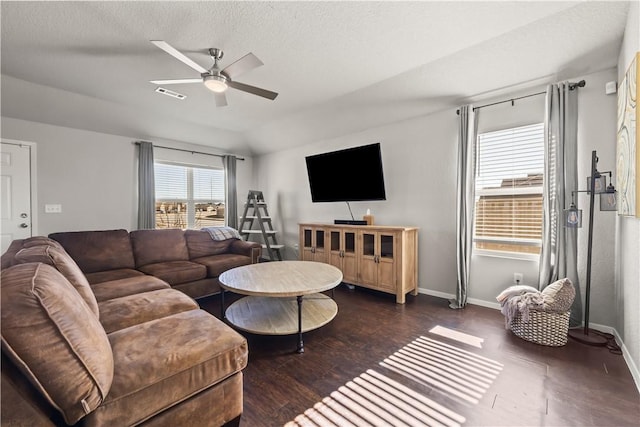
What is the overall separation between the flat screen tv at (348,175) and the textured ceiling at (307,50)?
63cm

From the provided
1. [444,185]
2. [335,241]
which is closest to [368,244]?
[335,241]

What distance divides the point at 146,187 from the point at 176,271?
6.63ft

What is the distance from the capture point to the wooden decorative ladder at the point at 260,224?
497 cm

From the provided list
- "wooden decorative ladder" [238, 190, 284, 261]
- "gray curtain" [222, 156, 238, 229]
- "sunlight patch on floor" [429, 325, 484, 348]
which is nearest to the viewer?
"sunlight patch on floor" [429, 325, 484, 348]

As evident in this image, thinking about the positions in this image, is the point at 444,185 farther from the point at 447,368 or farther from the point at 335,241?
the point at 447,368

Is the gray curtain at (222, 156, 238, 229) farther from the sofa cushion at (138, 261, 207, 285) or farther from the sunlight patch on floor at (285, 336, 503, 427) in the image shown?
the sunlight patch on floor at (285, 336, 503, 427)

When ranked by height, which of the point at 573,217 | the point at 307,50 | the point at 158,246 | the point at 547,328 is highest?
the point at 307,50

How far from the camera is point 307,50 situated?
94.3 inches

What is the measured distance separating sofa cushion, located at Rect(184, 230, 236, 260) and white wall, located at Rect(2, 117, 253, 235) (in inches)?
48.8

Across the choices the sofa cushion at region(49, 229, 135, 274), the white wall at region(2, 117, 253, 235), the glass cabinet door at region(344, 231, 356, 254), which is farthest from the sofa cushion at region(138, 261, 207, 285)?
the glass cabinet door at region(344, 231, 356, 254)

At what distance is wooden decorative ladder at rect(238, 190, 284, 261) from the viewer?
16.3 feet

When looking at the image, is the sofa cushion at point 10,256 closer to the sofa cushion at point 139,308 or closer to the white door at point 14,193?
the sofa cushion at point 139,308

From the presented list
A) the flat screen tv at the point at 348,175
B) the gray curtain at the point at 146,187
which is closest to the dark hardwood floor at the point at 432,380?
the flat screen tv at the point at 348,175

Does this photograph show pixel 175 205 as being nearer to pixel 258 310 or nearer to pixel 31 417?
pixel 258 310
